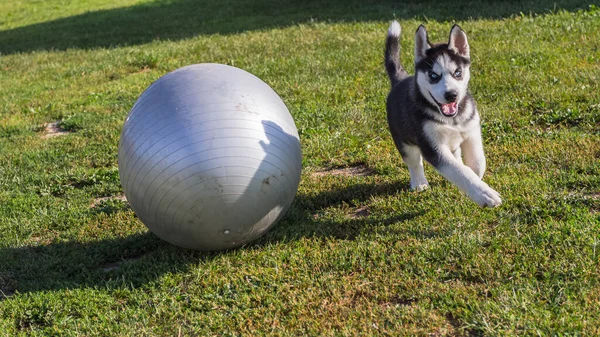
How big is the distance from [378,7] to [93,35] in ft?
23.7

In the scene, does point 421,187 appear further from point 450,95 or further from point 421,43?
point 421,43

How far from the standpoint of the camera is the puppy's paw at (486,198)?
5.14m

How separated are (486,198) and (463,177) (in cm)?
31

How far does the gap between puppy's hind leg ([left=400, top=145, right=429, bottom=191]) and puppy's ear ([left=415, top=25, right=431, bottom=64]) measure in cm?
86

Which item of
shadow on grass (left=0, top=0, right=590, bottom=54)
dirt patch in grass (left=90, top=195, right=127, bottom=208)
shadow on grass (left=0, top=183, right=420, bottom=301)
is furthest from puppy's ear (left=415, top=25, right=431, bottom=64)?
shadow on grass (left=0, top=0, right=590, bottom=54)

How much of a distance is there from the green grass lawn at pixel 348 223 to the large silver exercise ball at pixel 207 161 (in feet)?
1.39

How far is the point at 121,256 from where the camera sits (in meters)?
5.94

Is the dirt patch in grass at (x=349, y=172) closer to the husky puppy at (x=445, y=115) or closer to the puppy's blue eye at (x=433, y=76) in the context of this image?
the husky puppy at (x=445, y=115)

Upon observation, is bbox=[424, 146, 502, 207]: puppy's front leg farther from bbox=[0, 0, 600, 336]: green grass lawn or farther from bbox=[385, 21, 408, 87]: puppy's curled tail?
bbox=[385, 21, 408, 87]: puppy's curled tail

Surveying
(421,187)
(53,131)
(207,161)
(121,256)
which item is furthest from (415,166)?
(53,131)

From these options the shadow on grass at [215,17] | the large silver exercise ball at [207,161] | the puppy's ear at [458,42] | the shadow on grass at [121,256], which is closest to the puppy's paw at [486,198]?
the shadow on grass at [121,256]

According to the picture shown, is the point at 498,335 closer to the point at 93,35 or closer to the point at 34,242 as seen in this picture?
the point at 34,242

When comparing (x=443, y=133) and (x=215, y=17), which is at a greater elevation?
(x=443, y=133)

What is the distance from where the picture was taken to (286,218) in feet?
20.4
